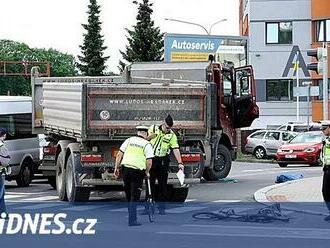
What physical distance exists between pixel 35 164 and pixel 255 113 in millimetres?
6671

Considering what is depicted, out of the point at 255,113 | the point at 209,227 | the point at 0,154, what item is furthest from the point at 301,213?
the point at 255,113

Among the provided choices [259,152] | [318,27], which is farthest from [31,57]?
[259,152]

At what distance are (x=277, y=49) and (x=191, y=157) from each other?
4384cm

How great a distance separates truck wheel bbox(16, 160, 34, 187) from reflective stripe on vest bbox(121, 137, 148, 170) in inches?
374

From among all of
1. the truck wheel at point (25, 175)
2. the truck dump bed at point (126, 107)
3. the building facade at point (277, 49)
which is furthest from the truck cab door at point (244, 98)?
the building facade at point (277, 49)

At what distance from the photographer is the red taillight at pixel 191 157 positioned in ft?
58.7

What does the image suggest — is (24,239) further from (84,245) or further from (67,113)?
(67,113)

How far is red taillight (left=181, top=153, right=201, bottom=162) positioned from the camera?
1789cm

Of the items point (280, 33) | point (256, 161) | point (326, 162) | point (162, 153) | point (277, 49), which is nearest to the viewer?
point (326, 162)

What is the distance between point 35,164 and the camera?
23.5 meters

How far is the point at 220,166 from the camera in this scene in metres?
24.7

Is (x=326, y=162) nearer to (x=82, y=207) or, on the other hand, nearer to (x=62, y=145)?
(x=82, y=207)

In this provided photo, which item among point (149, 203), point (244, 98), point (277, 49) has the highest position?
point (277, 49)

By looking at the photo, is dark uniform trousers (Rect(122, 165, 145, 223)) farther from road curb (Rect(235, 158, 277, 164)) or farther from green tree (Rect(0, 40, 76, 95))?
green tree (Rect(0, 40, 76, 95))
